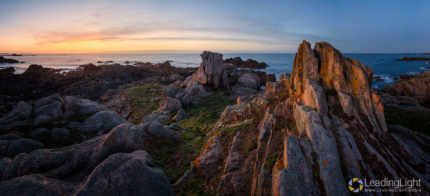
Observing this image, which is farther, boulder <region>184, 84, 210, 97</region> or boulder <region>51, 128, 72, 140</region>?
boulder <region>184, 84, 210, 97</region>

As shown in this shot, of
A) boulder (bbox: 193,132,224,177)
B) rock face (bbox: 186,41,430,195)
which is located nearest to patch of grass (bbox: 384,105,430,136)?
rock face (bbox: 186,41,430,195)

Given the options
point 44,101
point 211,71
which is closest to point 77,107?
point 44,101

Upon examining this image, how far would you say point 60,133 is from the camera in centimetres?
1455

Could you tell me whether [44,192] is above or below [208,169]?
above

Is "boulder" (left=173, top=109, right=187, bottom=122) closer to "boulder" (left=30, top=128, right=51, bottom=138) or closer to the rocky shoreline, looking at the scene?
the rocky shoreline

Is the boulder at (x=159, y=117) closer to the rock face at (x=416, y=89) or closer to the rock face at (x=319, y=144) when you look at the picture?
the rock face at (x=319, y=144)

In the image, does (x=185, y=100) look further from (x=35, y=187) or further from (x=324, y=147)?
(x=324, y=147)

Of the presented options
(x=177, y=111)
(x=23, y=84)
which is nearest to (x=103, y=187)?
(x=177, y=111)

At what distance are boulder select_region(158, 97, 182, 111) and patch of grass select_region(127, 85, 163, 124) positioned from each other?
9.22 feet

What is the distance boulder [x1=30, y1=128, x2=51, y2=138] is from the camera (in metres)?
13.8

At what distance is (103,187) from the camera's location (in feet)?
22.3

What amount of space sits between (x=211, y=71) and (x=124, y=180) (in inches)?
1451

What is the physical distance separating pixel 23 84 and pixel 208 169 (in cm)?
6544

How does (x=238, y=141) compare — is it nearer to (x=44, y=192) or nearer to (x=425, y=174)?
(x=425, y=174)
